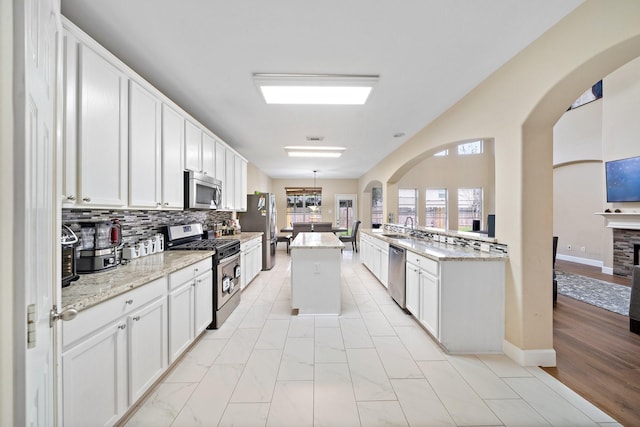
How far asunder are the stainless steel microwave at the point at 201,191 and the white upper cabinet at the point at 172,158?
0.07m

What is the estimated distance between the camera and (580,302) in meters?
3.48

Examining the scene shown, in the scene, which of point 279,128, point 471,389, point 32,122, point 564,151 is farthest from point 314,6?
point 564,151

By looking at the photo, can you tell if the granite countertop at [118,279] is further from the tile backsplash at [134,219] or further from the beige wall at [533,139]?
the beige wall at [533,139]

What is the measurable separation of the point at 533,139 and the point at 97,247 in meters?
3.45

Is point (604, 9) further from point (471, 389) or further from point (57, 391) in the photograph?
point (57, 391)

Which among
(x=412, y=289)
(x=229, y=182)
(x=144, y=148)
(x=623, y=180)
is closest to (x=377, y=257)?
Answer: (x=412, y=289)

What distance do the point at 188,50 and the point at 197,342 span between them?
262 centimetres

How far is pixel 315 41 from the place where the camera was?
1880mm

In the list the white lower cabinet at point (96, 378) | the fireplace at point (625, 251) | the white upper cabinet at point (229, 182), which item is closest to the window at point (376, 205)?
the fireplace at point (625, 251)

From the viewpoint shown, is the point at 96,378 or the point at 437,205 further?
the point at 437,205

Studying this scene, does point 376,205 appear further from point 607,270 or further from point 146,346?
point 146,346

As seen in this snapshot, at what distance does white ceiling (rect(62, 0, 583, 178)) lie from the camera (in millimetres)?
1592

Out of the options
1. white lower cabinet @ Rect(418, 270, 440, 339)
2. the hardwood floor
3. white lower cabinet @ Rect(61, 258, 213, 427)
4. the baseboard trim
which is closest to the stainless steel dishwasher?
white lower cabinet @ Rect(418, 270, 440, 339)

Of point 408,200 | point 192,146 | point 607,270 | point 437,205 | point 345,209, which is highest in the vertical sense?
point 192,146
